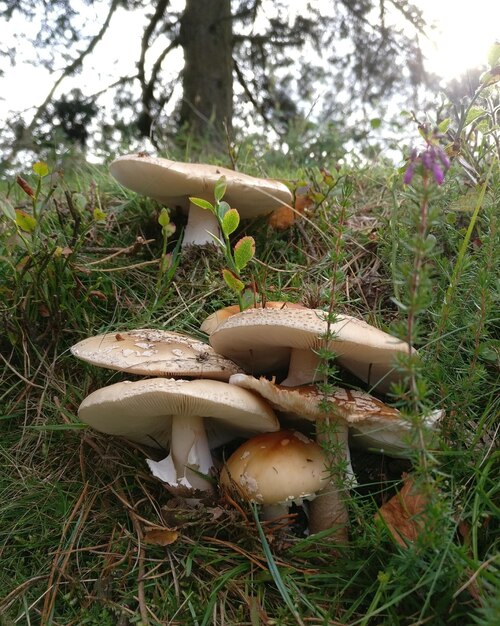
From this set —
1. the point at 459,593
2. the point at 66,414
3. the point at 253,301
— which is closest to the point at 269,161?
the point at 253,301

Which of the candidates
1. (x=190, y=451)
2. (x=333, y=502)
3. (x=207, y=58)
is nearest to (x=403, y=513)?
(x=333, y=502)

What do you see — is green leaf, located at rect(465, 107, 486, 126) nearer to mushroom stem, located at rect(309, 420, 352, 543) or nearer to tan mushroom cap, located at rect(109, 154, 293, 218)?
tan mushroom cap, located at rect(109, 154, 293, 218)

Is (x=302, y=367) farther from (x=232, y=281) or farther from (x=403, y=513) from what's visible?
(x=403, y=513)

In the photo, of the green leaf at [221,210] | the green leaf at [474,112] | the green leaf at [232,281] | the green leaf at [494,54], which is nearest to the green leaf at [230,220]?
the green leaf at [221,210]

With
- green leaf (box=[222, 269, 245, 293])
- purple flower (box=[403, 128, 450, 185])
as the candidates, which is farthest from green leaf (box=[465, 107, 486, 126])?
green leaf (box=[222, 269, 245, 293])

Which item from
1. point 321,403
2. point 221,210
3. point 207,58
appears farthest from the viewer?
point 207,58
